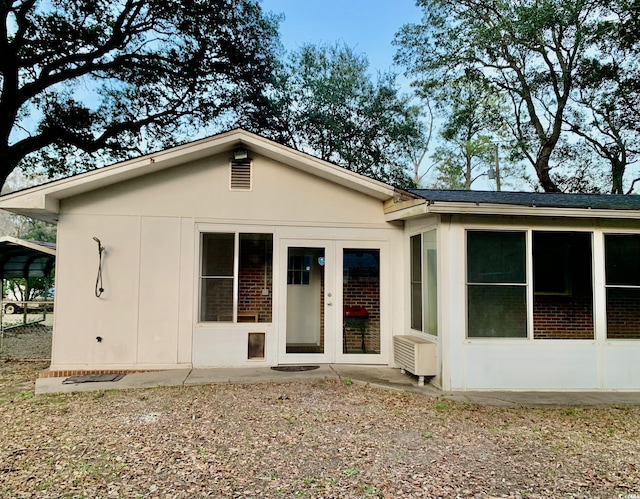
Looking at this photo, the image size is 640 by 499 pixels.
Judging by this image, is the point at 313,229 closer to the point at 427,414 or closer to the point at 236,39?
the point at 427,414

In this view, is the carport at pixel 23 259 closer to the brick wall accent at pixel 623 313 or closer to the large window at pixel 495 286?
the large window at pixel 495 286

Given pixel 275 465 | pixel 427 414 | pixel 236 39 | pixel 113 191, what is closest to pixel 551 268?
pixel 427 414

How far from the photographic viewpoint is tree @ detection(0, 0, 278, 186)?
13008 millimetres

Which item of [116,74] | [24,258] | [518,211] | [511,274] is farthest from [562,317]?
[116,74]

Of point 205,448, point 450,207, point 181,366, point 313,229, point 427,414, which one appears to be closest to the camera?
point 205,448

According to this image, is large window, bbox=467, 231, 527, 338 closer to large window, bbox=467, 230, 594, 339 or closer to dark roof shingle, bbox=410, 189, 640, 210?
large window, bbox=467, 230, 594, 339

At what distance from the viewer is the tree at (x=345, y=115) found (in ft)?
57.8

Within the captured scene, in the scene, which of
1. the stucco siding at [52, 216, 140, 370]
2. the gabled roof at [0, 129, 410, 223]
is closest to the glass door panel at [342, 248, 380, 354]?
the gabled roof at [0, 129, 410, 223]

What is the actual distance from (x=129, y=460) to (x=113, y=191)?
4261mm

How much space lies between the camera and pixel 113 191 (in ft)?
21.3

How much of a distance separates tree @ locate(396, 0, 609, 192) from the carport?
16.9m

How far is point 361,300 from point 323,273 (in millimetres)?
747

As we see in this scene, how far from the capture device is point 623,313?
5.91 meters

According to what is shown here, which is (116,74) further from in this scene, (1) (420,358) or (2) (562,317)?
(2) (562,317)
